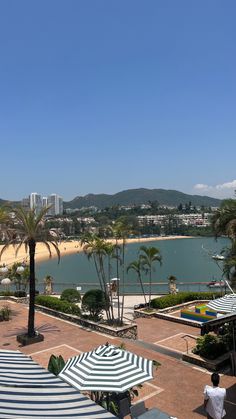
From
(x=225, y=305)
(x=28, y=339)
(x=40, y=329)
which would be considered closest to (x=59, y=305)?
(x=40, y=329)

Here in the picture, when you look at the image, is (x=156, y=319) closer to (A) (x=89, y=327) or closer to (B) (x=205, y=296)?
(A) (x=89, y=327)

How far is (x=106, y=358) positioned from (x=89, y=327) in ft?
33.2

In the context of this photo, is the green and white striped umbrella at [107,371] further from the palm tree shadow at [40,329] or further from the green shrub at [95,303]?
the green shrub at [95,303]

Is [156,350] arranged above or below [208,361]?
below

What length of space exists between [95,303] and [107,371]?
11.4 metres

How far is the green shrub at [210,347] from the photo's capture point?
13.2 metres

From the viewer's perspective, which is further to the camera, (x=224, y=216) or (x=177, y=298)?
(x=224, y=216)

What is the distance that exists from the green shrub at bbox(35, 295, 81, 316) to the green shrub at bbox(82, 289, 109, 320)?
0.96 metres

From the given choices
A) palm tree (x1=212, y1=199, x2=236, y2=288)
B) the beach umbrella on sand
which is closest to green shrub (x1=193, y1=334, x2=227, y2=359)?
the beach umbrella on sand

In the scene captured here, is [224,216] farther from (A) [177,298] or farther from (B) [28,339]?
(B) [28,339]

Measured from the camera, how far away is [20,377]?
5.35 m

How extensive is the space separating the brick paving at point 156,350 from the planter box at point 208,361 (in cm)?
24

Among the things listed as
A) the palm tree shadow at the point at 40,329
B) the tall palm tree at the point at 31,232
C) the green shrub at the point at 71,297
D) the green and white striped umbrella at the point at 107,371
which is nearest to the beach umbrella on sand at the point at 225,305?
the green and white striped umbrella at the point at 107,371

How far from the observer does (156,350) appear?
14648mm
